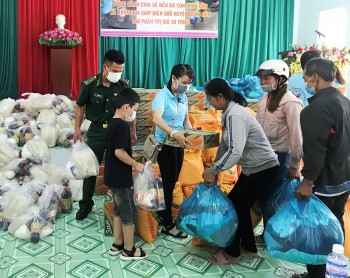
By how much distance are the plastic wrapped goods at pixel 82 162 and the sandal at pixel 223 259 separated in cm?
100

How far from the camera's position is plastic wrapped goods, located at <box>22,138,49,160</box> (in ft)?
12.6

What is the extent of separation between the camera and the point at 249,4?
7008 mm

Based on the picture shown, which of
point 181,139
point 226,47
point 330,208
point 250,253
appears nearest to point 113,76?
point 181,139

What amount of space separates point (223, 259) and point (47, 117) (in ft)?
9.34

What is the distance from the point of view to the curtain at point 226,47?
6746 millimetres

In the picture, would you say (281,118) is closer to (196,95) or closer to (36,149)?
(196,95)

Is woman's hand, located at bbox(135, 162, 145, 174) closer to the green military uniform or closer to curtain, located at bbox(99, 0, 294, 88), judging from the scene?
the green military uniform

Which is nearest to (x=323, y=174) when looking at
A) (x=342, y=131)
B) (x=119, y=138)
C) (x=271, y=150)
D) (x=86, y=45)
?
(x=342, y=131)

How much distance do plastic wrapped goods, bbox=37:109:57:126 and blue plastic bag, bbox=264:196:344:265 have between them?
317 cm

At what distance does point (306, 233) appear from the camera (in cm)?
196

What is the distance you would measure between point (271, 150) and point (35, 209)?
1711 millimetres

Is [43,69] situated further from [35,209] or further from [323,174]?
[323,174]

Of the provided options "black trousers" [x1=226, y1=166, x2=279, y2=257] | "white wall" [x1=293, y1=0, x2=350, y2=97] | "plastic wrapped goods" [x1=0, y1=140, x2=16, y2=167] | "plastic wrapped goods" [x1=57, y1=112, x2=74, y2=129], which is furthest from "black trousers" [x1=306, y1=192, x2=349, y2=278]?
"white wall" [x1=293, y1=0, x2=350, y2=97]

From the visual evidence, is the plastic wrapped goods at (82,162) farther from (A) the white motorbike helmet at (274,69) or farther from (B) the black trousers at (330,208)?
(B) the black trousers at (330,208)
